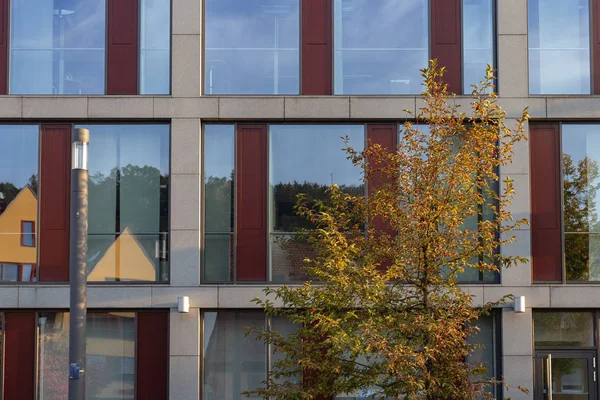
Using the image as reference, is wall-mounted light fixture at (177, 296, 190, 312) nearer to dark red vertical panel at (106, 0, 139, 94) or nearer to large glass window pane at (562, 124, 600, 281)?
dark red vertical panel at (106, 0, 139, 94)

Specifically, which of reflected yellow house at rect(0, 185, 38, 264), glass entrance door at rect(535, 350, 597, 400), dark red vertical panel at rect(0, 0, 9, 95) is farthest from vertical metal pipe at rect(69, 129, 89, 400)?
glass entrance door at rect(535, 350, 597, 400)

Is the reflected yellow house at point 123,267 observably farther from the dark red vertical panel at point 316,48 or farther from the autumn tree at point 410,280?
the autumn tree at point 410,280

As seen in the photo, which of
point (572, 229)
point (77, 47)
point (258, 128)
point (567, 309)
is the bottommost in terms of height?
point (567, 309)

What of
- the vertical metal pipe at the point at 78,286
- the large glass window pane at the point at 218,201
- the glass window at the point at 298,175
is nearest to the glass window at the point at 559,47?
the glass window at the point at 298,175

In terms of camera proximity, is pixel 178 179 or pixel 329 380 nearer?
pixel 329 380

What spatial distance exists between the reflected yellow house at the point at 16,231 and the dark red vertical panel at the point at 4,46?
2.54m

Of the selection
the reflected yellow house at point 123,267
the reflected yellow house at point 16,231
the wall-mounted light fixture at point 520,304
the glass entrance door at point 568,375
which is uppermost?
the reflected yellow house at point 16,231

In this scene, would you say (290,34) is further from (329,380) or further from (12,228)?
(329,380)

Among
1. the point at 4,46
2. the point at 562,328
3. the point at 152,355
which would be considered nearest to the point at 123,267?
the point at 152,355

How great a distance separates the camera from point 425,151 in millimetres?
12844

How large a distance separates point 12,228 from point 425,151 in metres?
10.1

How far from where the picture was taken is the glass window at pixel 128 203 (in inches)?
733

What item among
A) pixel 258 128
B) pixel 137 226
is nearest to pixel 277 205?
pixel 258 128

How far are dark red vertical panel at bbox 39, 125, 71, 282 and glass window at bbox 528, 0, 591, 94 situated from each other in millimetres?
10415
